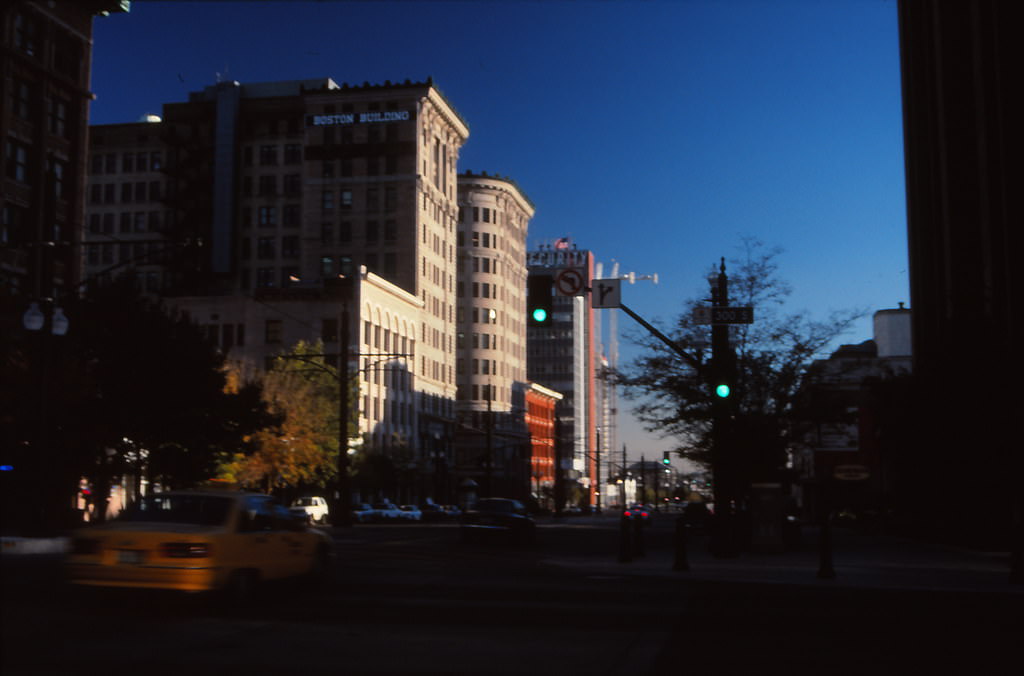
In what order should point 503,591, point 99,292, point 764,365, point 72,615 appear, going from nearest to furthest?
point 72,615 → point 503,591 → point 764,365 → point 99,292

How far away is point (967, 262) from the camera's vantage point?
37.7 meters

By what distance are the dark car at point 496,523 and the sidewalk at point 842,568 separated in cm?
428

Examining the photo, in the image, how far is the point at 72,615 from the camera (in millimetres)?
11883

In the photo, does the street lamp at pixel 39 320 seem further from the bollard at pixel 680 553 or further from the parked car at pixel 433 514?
the parked car at pixel 433 514

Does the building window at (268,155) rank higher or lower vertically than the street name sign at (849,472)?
higher

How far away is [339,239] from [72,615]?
96964 mm

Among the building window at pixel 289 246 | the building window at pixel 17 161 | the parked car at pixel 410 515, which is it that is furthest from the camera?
the building window at pixel 289 246

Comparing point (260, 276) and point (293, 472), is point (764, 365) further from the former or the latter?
point (260, 276)

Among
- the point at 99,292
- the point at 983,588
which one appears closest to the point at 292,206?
the point at 99,292

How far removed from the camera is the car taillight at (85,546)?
12836 millimetres

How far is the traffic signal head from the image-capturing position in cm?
2028

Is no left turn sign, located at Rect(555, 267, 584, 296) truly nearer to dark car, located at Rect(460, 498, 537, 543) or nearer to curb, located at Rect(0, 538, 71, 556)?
curb, located at Rect(0, 538, 71, 556)

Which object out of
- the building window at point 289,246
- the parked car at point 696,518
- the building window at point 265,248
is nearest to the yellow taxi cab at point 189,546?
the parked car at point 696,518

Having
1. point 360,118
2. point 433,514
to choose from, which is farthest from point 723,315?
point 360,118
